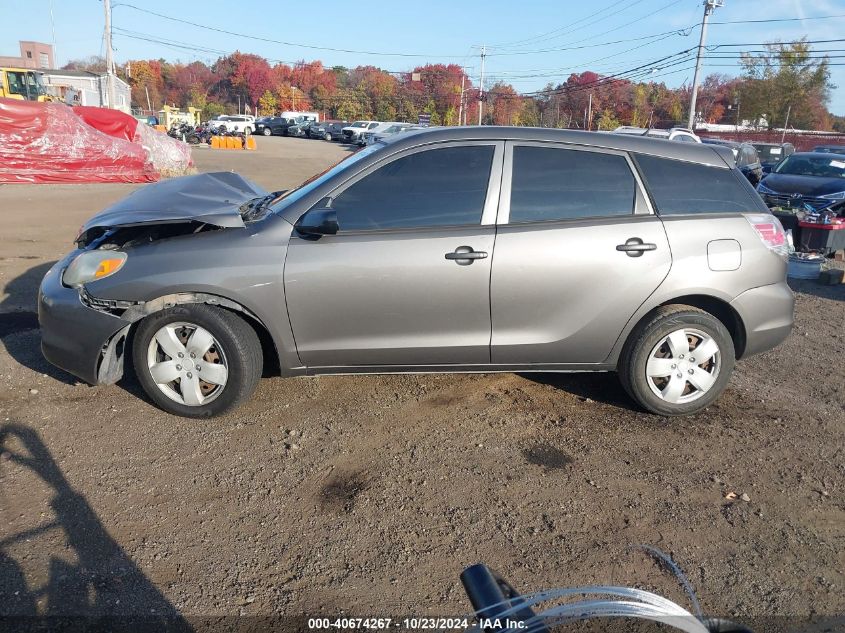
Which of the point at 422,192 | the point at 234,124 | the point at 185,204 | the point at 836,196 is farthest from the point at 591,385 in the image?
the point at 234,124

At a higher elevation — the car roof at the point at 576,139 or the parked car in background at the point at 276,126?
the parked car in background at the point at 276,126

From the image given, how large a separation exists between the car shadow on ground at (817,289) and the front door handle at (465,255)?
5.76m

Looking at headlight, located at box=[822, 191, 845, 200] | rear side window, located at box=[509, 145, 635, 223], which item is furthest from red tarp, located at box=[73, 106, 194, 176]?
rear side window, located at box=[509, 145, 635, 223]

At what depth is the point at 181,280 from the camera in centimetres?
382

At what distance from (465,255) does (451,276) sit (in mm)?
151

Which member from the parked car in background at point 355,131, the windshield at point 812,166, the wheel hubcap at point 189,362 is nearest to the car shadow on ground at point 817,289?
the windshield at point 812,166

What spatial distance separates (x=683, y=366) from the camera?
416 centimetres

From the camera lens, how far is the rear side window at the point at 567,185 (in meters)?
3.99

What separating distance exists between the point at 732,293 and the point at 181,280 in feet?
11.2

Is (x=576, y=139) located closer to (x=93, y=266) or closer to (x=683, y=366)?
(x=683, y=366)

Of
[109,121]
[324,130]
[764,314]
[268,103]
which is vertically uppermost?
[268,103]

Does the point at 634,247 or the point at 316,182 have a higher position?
the point at 316,182

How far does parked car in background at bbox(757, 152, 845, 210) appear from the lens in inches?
413

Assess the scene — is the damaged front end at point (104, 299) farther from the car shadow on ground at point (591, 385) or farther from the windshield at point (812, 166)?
the windshield at point (812, 166)
